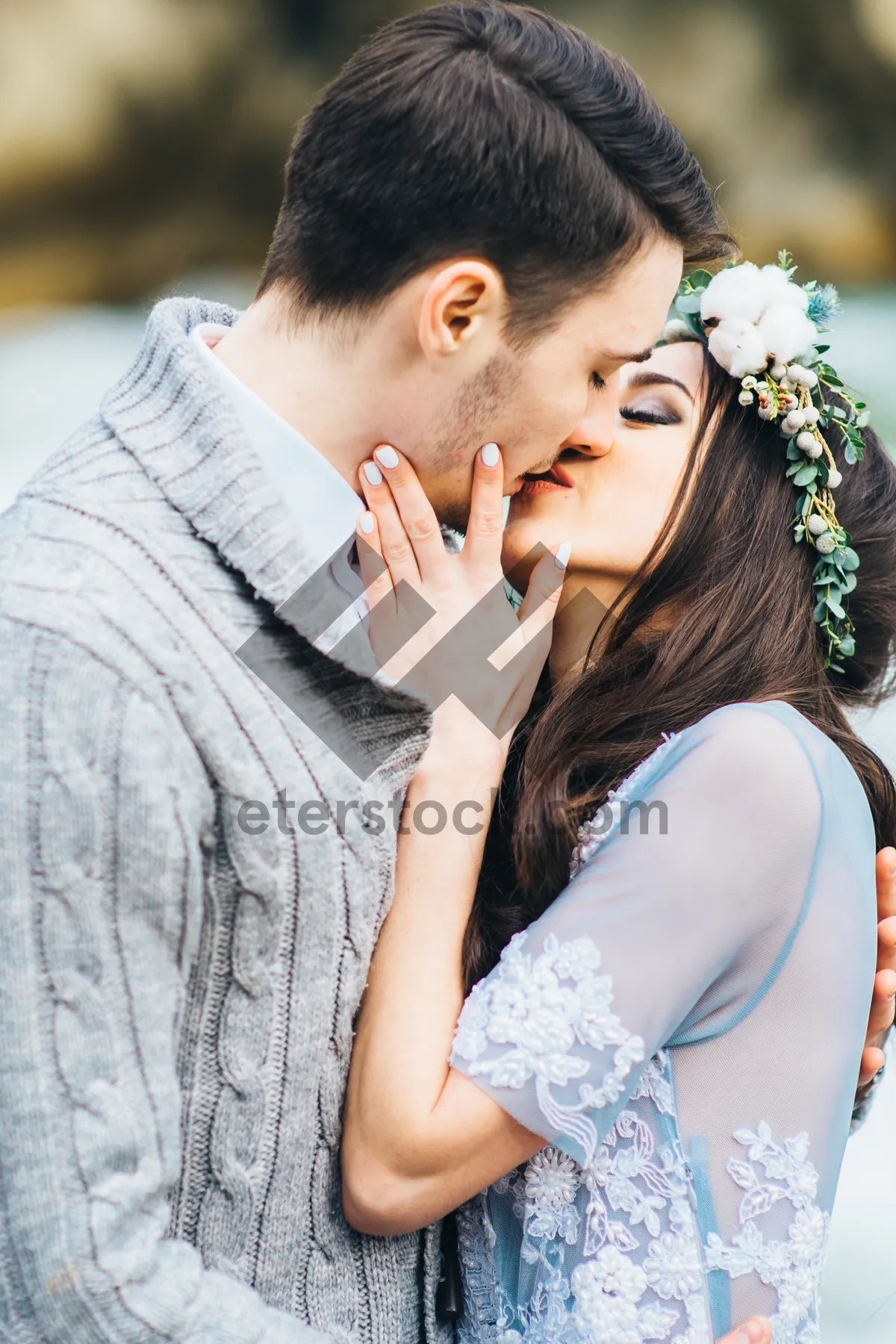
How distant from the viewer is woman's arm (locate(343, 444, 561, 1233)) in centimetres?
120

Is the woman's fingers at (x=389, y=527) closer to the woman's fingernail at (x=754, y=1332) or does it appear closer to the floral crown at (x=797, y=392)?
the floral crown at (x=797, y=392)

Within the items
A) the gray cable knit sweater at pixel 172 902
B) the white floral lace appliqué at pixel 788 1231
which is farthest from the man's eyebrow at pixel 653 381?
the white floral lace appliqué at pixel 788 1231

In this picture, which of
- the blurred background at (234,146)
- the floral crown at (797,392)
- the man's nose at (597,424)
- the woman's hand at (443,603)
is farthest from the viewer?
the blurred background at (234,146)

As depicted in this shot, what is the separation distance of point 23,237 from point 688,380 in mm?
1495

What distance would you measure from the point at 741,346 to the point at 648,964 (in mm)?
849

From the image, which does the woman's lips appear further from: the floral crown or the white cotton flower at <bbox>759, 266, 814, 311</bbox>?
the white cotton flower at <bbox>759, 266, 814, 311</bbox>

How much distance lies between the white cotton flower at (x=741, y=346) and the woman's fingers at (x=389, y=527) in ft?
1.78

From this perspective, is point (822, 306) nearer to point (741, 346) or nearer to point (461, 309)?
point (741, 346)

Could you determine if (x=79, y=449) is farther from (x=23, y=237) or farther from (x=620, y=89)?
(x=23, y=237)

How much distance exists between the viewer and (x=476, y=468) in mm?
1396

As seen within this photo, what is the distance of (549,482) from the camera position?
5.34 ft

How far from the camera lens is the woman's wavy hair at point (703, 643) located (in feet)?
4.91

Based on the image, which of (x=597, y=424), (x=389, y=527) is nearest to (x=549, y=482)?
(x=597, y=424)

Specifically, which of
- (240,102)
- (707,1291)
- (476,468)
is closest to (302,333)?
(476,468)
